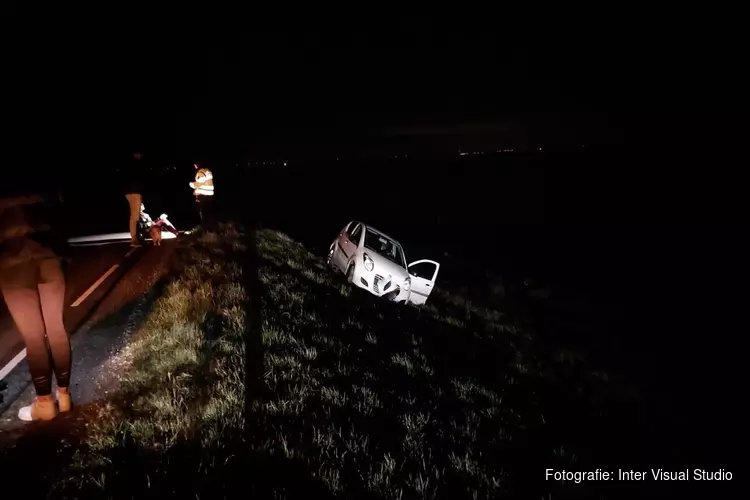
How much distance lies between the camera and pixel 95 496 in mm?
3631

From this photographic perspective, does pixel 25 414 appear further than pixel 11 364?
No

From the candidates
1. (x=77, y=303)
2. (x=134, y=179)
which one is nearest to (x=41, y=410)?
(x=77, y=303)

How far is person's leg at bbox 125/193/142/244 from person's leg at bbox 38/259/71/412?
24.8ft

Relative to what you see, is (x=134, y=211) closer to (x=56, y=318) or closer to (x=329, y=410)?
(x=56, y=318)

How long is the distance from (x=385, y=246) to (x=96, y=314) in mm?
7035

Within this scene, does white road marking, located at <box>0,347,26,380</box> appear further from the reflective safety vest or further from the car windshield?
the reflective safety vest

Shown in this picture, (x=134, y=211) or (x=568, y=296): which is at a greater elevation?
(x=134, y=211)

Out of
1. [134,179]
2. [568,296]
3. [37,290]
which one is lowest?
[568,296]

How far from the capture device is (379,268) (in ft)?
39.0

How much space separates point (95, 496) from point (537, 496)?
10.9 ft

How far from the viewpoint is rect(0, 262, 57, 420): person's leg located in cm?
437

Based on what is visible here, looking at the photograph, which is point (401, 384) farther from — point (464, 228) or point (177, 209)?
point (464, 228)

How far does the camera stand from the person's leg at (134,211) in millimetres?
11820

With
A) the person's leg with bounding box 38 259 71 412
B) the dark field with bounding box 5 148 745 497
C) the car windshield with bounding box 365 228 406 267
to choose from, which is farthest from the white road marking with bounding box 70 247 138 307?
the car windshield with bounding box 365 228 406 267
